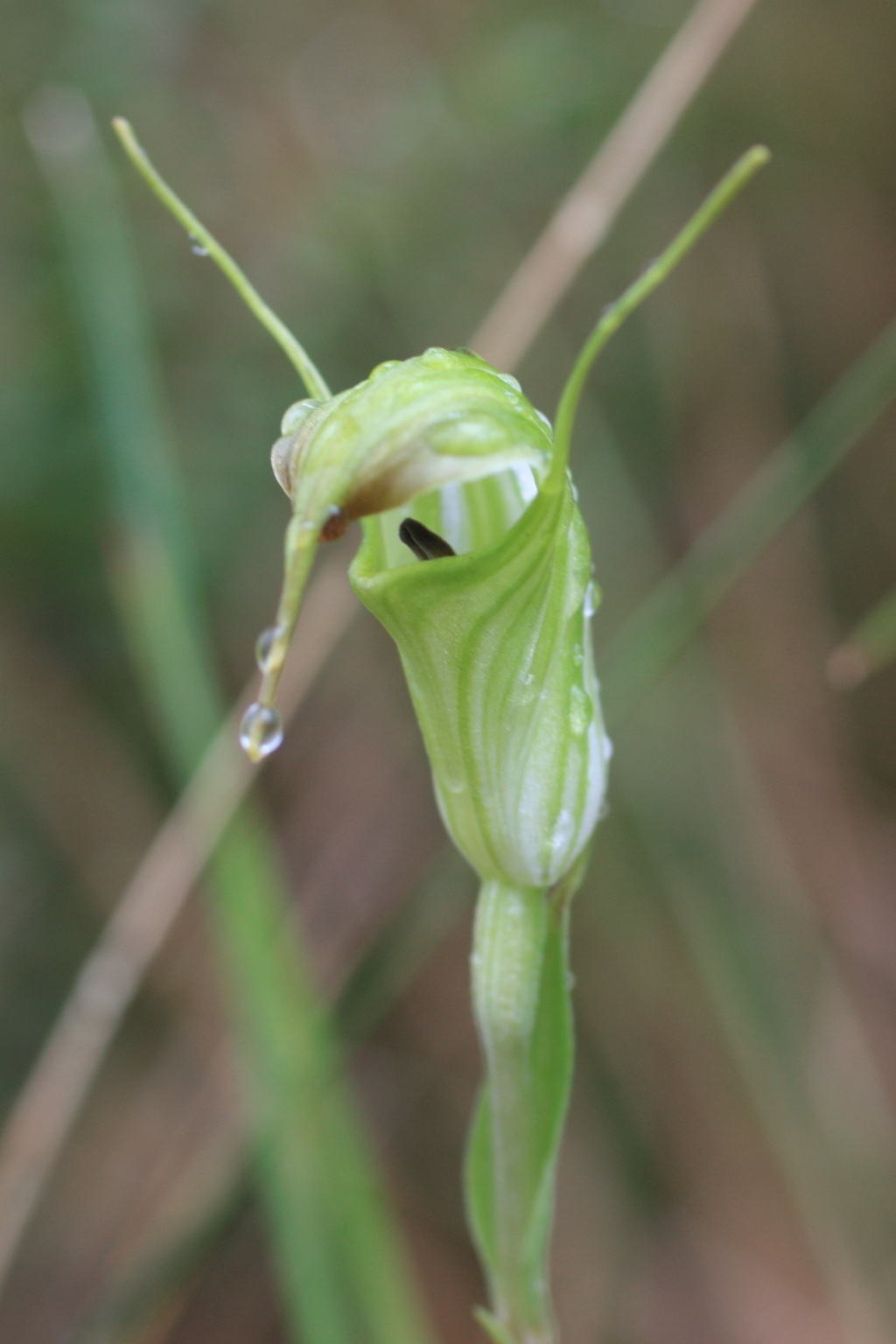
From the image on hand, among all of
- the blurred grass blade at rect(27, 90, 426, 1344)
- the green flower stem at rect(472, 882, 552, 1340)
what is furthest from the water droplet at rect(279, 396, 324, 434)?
the blurred grass blade at rect(27, 90, 426, 1344)

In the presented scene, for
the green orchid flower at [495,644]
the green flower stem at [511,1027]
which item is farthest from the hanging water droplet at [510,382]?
the green flower stem at [511,1027]

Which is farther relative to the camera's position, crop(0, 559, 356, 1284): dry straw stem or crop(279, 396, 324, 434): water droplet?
crop(0, 559, 356, 1284): dry straw stem

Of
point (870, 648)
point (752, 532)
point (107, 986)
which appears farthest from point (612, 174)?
point (107, 986)

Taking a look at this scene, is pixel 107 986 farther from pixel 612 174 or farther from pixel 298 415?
pixel 612 174

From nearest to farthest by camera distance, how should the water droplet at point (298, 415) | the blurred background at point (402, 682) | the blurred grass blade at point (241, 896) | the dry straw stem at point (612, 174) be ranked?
the water droplet at point (298, 415)
the blurred grass blade at point (241, 896)
the dry straw stem at point (612, 174)
the blurred background at point (402, 682)

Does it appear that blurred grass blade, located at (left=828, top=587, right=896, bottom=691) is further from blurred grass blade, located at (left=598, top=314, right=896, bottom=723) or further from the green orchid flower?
the green orchid flower

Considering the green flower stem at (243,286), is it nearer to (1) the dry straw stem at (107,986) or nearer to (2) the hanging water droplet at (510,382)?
(2) the hanging water droplet at (510,382)

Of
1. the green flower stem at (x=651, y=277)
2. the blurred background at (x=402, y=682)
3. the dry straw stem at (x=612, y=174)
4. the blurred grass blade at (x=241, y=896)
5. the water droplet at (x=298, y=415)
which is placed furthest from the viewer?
the blurred background at (x=402, y=682)
